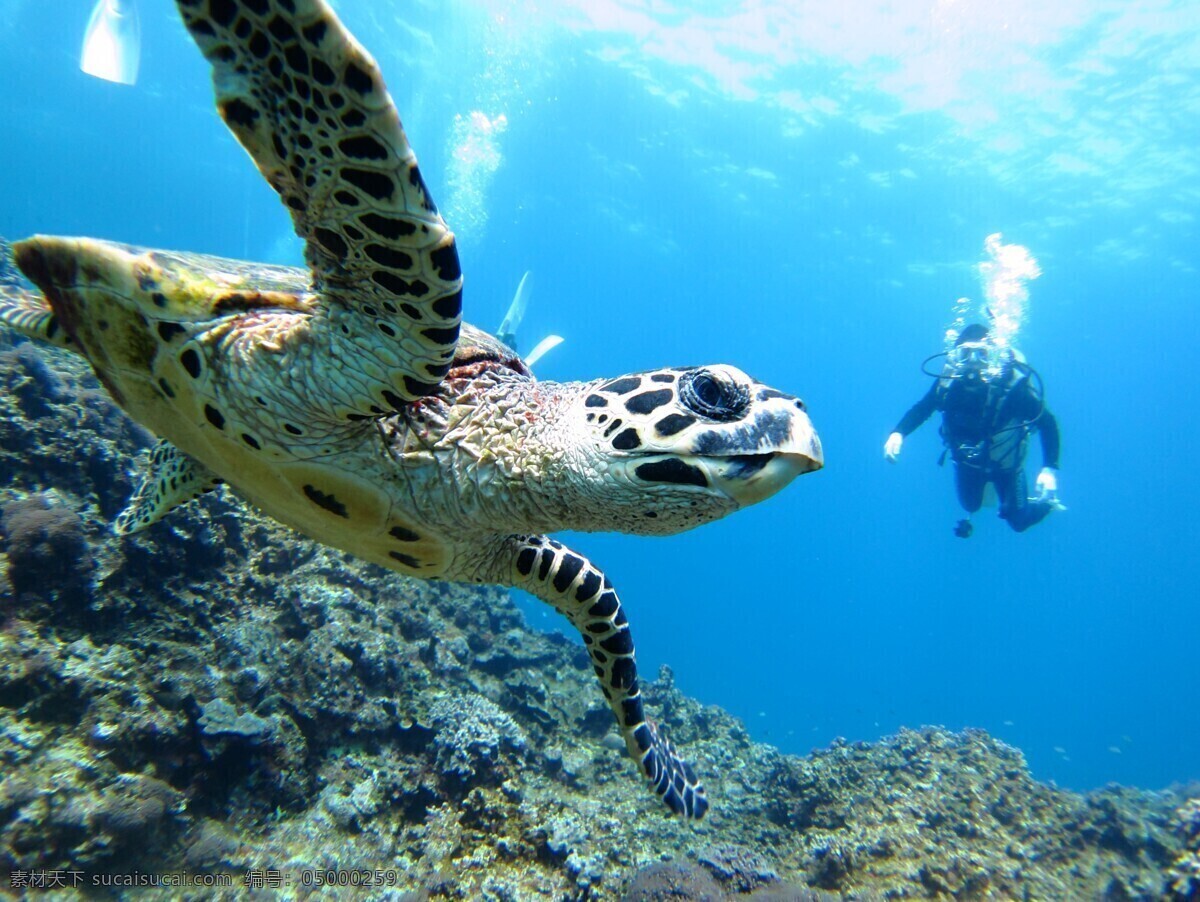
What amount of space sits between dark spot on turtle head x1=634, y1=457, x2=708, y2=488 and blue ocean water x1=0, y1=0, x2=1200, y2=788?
76.7 ft

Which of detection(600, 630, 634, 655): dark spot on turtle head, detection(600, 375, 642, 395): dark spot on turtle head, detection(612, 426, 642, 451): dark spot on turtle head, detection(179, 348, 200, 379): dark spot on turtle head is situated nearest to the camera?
detection(612, 426, 642, 451): dark spot on turtle head

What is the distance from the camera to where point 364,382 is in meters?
1.93

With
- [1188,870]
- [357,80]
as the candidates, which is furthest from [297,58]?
[1188,870]

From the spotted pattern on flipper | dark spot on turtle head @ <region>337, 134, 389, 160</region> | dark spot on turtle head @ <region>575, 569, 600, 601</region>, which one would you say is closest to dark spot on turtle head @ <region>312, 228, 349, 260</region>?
dark spot on turtle head @ <region>337, 134, 389, 160</region>

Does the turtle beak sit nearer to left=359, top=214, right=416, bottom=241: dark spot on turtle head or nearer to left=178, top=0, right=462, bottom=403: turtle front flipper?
left=178, top=0, right=462, bottom=403: turtle front flipper

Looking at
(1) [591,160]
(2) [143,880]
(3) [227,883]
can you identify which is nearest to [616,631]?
(3) [227,883]

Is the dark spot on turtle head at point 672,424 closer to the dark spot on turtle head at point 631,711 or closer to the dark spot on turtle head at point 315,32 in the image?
the dark spot on turtle head at point 315,32

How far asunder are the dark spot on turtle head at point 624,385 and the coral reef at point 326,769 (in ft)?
8.63

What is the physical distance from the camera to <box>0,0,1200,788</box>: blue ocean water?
69.9ft

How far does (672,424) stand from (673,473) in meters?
0.15

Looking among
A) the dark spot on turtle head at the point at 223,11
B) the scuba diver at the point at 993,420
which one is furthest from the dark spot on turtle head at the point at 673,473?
the scuba diver at the point at 993,420

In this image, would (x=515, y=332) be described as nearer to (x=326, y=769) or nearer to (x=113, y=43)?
(x=113, y=43)

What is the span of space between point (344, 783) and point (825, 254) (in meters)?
42.0

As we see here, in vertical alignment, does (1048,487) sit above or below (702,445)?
above
